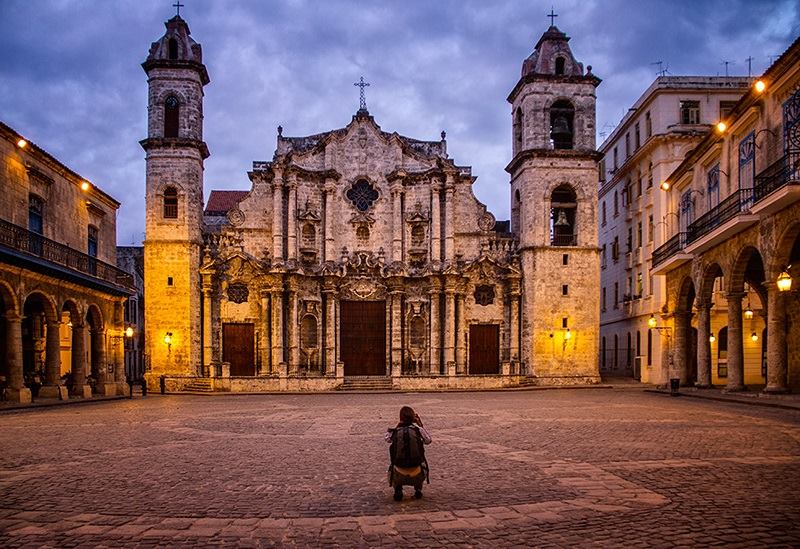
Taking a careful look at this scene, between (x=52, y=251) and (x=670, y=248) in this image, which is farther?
(x=670, y=248)

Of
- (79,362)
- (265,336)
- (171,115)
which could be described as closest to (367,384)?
(265,336)

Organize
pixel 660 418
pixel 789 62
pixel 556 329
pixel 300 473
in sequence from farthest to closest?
pixel 556 329, pixel 789 62, pixel 660 418, pixel 300 473

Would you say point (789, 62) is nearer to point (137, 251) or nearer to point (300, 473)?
point (300, 473)

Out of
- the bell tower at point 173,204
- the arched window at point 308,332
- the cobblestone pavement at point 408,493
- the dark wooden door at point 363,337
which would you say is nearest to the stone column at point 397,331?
the dark wooden door at point 363,337

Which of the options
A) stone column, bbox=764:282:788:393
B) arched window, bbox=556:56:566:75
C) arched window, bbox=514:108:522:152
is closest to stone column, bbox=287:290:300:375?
arched window, bbox=514:108:522:152

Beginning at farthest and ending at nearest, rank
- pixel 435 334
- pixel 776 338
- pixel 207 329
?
pixel 435 334 < pixel 207 329 < pixel 776 338

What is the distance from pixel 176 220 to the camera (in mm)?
36000

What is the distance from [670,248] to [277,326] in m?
19.4

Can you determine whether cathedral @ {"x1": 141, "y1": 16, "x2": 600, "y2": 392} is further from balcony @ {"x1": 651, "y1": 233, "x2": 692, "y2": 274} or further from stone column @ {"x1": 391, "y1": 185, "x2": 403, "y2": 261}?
balcony @ {"x1": 651, "y1": 233, "x2": 692, "y2": 274}

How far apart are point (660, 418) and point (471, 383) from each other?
1712cm

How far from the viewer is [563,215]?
37.3 meters

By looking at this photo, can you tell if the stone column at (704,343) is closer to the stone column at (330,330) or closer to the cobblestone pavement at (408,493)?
the cobblestone pavement at (408,493)

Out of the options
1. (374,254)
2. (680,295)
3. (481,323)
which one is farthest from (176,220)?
(680,295)

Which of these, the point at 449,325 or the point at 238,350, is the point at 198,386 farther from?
the point at 449,325
